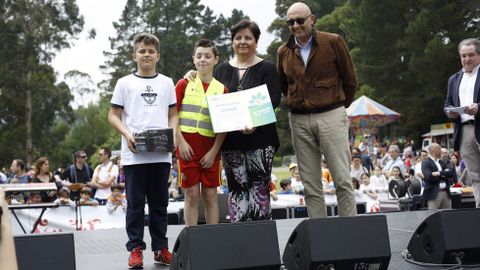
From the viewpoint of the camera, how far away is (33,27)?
34.4 metres

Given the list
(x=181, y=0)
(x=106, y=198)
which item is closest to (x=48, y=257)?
(x=106, y=198)

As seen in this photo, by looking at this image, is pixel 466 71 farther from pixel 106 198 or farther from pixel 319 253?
pixel 106 198

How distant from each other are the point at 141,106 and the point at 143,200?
0.66m

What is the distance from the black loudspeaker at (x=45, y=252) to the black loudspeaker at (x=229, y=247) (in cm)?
63

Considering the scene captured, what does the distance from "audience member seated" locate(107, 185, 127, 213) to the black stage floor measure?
271cm

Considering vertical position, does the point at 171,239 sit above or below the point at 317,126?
below

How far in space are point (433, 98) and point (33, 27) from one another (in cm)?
2092

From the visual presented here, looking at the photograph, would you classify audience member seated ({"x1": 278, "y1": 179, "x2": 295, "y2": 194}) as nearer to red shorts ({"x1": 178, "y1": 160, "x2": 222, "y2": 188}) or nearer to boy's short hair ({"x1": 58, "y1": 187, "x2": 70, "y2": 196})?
boy's short hair ({"x1": 58, "y1": 187, "x2": 70, "y2": 196})

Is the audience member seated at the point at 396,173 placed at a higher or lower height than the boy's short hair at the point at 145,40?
lower

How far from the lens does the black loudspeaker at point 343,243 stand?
3820mm

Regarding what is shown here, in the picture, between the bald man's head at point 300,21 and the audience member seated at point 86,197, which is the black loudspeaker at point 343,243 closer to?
the bald man's head at point 300,21

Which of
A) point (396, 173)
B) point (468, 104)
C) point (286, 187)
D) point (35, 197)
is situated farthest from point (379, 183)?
point (468, 104)

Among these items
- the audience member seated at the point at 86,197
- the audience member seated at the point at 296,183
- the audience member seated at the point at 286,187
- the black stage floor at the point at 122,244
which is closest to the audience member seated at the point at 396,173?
the audience member seated at the point at 296,183

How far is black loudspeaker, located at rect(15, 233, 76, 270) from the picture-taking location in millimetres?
3445
